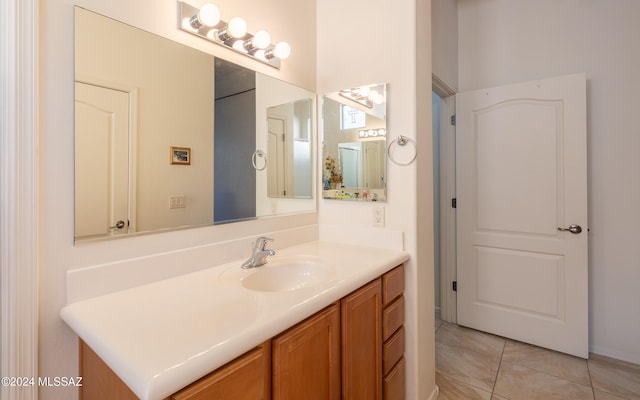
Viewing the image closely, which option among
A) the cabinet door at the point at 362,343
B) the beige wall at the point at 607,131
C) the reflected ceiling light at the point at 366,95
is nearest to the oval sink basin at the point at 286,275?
the cabinet door at the point at 362,343

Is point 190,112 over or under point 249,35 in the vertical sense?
under

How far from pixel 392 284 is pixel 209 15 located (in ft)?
4.57

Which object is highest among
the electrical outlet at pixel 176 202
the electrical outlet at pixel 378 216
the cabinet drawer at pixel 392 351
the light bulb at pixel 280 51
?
the light bulb at pixel 280 51

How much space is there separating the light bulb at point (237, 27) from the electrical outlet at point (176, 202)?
74 cm

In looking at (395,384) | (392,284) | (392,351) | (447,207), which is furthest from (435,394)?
(447,207)

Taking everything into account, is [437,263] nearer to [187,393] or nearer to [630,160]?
[630,160]

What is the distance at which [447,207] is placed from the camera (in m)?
2.68

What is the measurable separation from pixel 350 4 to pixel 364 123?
697 millimetres

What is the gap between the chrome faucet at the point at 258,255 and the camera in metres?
1.31

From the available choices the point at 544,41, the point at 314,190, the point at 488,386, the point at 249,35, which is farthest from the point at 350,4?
the point at 488,386

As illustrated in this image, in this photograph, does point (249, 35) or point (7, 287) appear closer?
point (7, 287)

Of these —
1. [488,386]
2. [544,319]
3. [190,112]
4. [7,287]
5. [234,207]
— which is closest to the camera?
[7,287]

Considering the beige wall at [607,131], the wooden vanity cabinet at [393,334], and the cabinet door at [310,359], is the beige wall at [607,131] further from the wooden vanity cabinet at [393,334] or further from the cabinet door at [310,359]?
the cabinet door at [310,359]

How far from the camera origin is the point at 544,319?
7.43 feet
